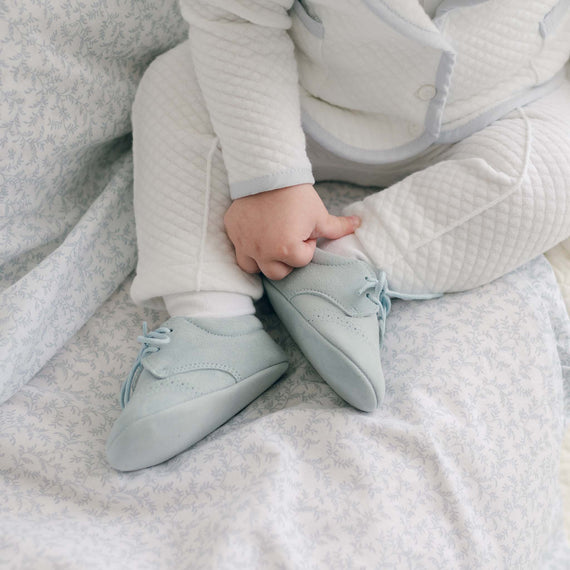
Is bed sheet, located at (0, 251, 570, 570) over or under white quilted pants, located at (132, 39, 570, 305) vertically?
under

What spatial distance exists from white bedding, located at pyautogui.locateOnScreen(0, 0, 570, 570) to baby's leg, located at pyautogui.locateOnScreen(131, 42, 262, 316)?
0.08m

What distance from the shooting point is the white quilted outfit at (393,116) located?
723mm

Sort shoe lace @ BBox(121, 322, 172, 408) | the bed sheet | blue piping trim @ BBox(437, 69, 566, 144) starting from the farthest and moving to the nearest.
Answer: blue piping trim @ BBox(437, 69, 566, 144) < shoe lace @ BBox(121, 322, 172, 408) < the bed sheet

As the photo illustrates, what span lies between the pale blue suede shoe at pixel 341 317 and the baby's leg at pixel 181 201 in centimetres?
6

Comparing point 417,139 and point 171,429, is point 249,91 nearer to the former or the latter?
point 417,139

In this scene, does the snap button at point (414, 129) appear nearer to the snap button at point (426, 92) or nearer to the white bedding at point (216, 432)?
the snap button at point (426, 92)

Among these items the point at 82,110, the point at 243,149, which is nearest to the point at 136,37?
the point at 82,110

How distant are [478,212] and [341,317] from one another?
8.2 inches

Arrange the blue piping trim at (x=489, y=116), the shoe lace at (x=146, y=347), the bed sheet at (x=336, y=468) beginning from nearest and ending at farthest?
1. the bed sheet at (x=336, y=468)
2. the shoe lace at (x=146, y=347)
3. the blue piping trim at (x=489, y=116)

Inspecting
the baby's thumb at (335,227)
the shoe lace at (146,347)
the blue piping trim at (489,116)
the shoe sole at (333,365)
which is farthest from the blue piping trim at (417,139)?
the shoe lace at (146,347)

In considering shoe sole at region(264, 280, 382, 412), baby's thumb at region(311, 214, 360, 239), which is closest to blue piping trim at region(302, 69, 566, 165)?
baby's thumb at region(311, 214, 360, 239)

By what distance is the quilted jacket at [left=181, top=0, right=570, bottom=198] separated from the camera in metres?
0.72

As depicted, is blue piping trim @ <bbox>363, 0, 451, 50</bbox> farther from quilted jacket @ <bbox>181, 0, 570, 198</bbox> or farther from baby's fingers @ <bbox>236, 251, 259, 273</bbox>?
baby's fingers @ <bbox>236, 251, 259, 273</bbox>

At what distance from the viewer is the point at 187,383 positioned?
66cm
